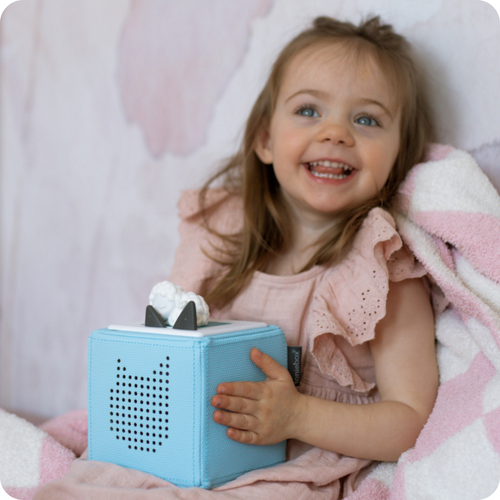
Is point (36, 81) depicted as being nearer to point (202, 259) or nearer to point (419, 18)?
point (202, 259)

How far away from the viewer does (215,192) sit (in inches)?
46.1

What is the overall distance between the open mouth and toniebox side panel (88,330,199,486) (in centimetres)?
41

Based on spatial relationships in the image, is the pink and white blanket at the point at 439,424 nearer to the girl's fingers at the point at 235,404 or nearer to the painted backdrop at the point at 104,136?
the girl's fingers at the point at 235,404

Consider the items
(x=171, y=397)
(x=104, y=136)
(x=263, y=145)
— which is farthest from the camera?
(x=104, y=136)

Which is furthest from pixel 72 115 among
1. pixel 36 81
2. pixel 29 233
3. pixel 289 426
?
pixel 289 426

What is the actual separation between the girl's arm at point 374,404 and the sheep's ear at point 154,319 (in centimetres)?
13

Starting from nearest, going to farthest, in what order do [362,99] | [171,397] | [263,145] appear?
[171,397] → [362,99] → [263,145]

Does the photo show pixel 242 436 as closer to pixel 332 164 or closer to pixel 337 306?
pixel 337 306

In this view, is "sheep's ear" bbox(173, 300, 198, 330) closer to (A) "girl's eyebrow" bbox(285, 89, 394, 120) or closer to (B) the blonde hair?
(B) the blonde hair

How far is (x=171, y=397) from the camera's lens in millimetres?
720

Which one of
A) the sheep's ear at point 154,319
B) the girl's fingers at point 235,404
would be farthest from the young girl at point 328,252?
the sheep's ear at point 154,319

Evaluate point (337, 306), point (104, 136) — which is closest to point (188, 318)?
point (337, 306)

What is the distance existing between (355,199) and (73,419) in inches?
26.5

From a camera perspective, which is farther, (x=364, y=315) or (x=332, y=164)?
(x=332, y=164)
